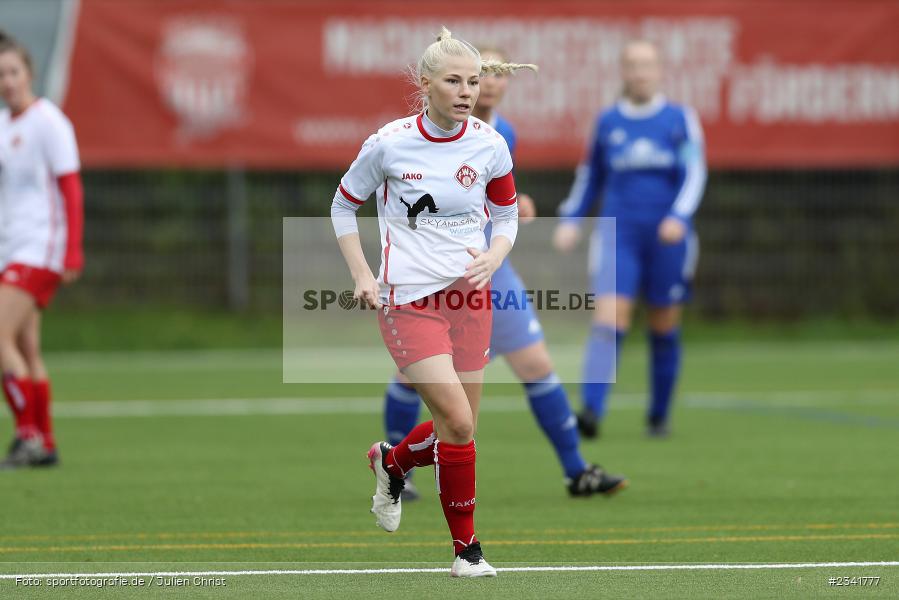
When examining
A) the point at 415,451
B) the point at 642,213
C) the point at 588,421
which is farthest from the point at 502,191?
the point at 642,213

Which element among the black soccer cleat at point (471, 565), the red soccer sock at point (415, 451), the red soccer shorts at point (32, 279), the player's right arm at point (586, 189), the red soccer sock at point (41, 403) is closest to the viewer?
the black soccer cleat at point (471, 565)

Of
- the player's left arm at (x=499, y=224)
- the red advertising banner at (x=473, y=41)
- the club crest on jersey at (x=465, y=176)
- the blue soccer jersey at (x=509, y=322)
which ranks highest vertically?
the red advertising banner at (x=473, y=41)

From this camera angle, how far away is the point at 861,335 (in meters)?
17.8

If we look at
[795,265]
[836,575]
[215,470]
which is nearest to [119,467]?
[215,470]

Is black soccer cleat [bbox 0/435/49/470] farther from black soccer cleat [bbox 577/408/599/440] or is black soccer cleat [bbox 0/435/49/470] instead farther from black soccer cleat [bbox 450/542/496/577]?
black soccer cleat [bbox 450/542/496/577]

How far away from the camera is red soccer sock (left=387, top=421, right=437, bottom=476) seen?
5953mm

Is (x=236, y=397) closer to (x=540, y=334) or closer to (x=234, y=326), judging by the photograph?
(x=234, y=326)

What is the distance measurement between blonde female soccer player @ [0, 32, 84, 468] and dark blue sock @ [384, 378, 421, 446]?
7.00 feet

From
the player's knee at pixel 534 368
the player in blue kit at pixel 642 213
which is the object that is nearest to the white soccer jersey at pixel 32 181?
the player's knee at pixel 534 368

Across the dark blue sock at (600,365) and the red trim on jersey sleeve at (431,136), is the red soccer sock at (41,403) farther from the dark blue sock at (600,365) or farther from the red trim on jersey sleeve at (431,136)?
the red trim on jersey sleeve at (431,136)

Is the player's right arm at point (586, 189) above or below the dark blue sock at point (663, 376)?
above

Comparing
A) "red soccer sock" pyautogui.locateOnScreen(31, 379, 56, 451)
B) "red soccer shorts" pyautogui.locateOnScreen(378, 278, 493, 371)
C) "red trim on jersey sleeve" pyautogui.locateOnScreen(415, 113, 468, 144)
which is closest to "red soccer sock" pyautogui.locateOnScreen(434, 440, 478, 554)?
"red soccer shorts" pyautogui.locateOnScreen(378, 278, 493, 371)

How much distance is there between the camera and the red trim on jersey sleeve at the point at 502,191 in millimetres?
5770

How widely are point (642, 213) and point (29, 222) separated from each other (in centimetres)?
382
